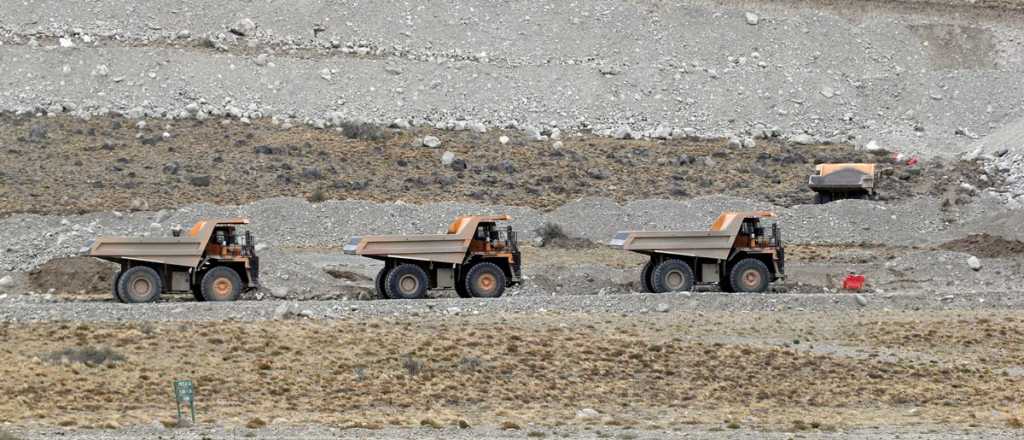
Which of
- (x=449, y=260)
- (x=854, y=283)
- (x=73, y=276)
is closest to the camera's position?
(x=449, y=260)

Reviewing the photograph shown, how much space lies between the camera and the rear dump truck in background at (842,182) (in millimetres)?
46625

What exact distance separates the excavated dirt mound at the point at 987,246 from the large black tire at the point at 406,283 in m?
14.5

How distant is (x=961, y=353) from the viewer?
27.1 m

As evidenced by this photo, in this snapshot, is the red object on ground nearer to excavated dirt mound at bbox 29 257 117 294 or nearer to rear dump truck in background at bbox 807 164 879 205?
rear dump truck in background at bbox 807 164 879 205

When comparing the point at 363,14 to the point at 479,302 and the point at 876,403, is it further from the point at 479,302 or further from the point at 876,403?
the point at 876,403

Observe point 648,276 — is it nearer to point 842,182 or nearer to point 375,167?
point 842,182

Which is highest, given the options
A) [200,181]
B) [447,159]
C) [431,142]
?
[431,142]

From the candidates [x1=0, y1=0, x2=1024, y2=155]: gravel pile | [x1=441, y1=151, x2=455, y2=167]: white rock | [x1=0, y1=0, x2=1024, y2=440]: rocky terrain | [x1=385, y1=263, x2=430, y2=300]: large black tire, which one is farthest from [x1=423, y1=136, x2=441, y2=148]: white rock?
[x1=385, y1=263, x2=430, y2=300]: large black tire

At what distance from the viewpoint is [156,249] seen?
104 feet

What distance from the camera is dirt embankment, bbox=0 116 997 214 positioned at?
46406 millimetres

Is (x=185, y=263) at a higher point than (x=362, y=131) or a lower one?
lower

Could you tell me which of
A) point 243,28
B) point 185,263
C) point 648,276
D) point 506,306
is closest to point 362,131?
point 243,28

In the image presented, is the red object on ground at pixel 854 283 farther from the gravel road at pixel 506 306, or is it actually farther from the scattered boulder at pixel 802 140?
the scattered boulder at pixel 802 140

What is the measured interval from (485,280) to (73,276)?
9.83m
